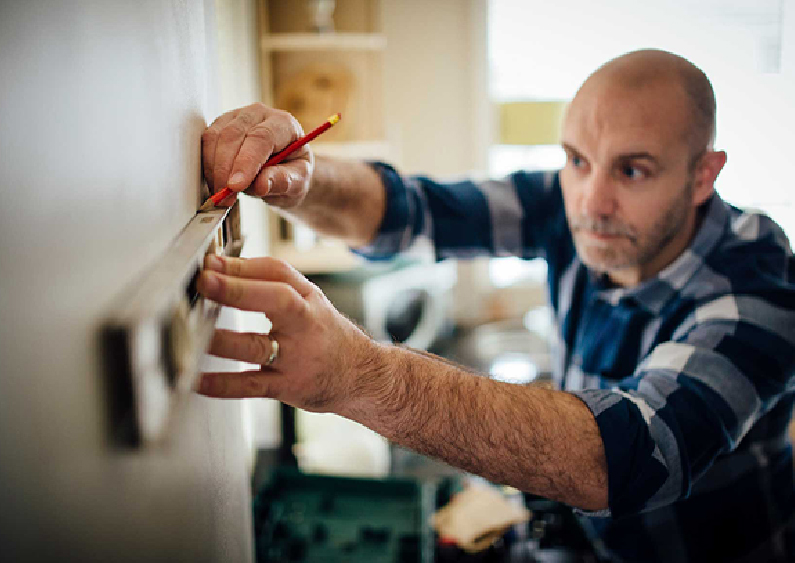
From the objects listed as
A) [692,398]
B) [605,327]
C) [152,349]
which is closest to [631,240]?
[605,327]

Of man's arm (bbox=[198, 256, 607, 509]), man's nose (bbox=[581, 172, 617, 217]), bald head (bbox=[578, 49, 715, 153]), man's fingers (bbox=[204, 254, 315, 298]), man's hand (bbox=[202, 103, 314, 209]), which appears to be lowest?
man's arm (bbox=[198, 256, 607, 509])

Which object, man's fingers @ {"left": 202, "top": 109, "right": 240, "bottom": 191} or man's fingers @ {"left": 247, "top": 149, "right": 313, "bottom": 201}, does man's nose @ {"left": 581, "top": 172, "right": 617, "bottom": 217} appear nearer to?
man's fingers @ {"left": 247, "top": 149, "right": 313, "bottom": 201}

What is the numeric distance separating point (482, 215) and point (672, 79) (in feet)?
1.78

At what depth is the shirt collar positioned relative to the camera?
1092 millimetres

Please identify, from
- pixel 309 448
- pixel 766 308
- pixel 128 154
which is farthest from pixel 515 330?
pixel 128 154

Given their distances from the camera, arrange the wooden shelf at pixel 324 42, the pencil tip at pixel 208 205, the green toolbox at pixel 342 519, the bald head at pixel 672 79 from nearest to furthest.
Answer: the pencil tip at pixel 208 205 → the bald head at pixel 672 79 → the green toolbox at pixel 342 519 → the wooden shelf at pixel 324 42

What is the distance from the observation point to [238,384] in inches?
18.8

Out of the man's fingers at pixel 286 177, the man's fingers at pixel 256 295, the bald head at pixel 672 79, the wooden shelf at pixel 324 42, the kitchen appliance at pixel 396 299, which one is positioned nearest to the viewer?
the man's fingers at pixel 256 295

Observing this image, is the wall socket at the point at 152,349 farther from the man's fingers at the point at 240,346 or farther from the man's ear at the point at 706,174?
the man's ear at the point at 706,174

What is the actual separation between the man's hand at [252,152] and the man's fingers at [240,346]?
0.66 feet

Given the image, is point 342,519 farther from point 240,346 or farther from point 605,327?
point 240,346

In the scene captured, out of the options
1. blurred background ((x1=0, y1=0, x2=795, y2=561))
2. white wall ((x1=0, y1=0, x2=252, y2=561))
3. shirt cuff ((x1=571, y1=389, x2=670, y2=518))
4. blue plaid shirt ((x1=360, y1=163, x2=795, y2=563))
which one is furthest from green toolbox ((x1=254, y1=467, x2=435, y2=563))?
white wall ((x1=0, y1=0, x2=252, y2=561))

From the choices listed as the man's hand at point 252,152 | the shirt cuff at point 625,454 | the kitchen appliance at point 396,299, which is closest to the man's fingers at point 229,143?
the man's hand at point 252,152

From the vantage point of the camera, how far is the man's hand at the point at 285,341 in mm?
433
